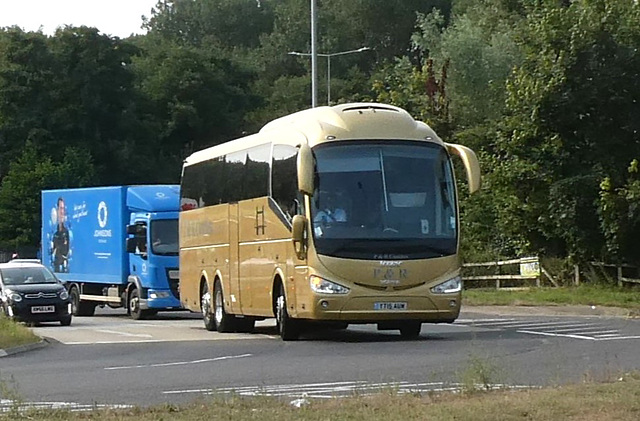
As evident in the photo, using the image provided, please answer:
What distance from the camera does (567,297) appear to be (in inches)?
1372

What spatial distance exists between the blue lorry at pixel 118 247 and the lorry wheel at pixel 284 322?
1050 centimetres

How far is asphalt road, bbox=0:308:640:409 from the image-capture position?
15.6 meters

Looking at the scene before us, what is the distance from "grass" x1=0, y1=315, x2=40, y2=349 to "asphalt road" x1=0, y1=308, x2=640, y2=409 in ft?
1.55

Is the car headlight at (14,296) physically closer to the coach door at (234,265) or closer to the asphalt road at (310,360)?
the asphalt road at (310,360)

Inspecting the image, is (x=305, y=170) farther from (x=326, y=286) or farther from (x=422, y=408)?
(x=422, y=408)

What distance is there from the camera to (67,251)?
133ft

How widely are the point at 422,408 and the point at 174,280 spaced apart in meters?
23.2

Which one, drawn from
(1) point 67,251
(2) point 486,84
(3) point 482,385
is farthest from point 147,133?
(3) point 482,385

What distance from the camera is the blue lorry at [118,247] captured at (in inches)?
1380

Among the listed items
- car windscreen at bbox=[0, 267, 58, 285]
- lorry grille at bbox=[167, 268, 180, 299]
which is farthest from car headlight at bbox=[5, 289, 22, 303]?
lorry grille at bbox=[167, 268, 180, 299]

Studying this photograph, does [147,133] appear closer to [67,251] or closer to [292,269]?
[67,251]

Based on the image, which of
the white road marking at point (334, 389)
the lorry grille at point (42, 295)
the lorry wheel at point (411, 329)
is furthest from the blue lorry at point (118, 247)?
the white road marking at point (334, 389)

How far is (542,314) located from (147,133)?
56072 millimetres

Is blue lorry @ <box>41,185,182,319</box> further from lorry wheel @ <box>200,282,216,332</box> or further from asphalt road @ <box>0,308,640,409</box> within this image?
lorry wheel @ <box>200,282,216,332</box>
